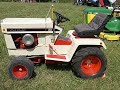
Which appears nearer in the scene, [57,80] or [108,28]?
[57,80]

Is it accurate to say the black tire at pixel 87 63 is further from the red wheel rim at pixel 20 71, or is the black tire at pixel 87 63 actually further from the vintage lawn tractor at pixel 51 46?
the red wheel rim at pixel 20 71

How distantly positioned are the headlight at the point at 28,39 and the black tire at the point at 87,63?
2.82 ft

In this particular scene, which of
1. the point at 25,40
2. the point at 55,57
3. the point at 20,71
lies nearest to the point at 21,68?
the point at 20,71

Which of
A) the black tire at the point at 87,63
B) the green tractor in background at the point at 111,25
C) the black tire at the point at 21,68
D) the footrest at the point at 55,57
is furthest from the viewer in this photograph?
the green tractor in background at the point at 111,25

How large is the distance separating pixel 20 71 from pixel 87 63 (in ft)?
4.20

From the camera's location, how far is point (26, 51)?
489 cm

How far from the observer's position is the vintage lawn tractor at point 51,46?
4633 millimetres

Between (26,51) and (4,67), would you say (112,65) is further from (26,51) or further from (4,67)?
(4,67)

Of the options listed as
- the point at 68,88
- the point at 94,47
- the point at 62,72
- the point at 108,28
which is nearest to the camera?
the point at 68,88

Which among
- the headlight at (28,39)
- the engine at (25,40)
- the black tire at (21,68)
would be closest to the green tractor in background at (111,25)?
the engine at (25,40)

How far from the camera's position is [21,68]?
4.64 m

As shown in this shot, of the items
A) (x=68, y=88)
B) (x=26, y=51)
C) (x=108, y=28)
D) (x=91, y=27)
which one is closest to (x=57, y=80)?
(x=68, y=88)

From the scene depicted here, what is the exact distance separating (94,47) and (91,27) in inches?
19.0

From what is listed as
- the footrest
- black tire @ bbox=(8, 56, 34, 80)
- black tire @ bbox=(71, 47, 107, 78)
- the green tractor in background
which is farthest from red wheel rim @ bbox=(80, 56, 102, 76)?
the green tractor in background
